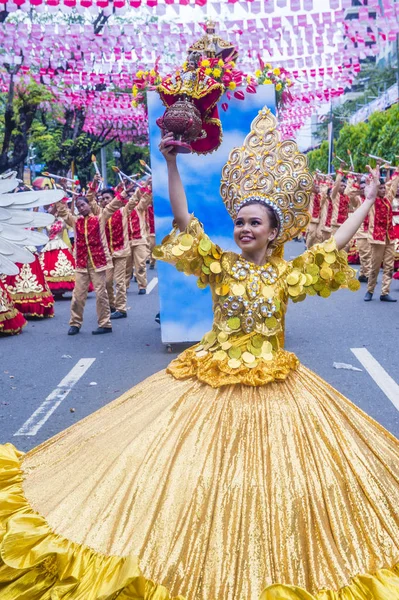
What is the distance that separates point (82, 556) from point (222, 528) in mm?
478

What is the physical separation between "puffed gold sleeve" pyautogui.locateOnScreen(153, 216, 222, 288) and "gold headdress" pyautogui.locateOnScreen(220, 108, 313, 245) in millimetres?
235

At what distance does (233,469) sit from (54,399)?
13.7 feet

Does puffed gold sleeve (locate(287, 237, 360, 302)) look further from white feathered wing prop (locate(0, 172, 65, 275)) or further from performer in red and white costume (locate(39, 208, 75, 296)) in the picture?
performer in red and white costume (locate(39, 208, 75, 296))

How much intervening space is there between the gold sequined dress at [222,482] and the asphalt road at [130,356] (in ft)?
7.76

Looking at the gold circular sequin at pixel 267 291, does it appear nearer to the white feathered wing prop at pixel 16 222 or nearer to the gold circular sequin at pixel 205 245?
the gold circular sequin at pixel 205 245

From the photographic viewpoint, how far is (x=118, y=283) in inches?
461

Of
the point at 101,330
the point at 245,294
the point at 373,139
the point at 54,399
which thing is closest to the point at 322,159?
the point at 373,139

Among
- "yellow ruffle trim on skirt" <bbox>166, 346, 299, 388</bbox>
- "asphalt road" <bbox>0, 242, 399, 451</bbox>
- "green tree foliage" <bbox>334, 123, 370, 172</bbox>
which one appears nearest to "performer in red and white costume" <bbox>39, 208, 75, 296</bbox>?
"asphalt road" <bbox>0, 242, 399, 451</bbox>

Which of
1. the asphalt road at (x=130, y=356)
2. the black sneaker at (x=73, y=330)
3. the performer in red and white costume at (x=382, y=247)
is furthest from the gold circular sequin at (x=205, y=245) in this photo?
the performer in red and white costume at (x=382, y=247)

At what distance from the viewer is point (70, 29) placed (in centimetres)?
1253

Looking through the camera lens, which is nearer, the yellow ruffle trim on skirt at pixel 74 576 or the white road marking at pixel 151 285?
the yellow ruffle trim on skirt at pixel 74 576

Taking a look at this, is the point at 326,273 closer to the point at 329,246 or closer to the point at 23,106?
the point at 329,246

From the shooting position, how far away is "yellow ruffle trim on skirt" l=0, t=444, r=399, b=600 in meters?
2.40

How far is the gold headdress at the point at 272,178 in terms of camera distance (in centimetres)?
343
